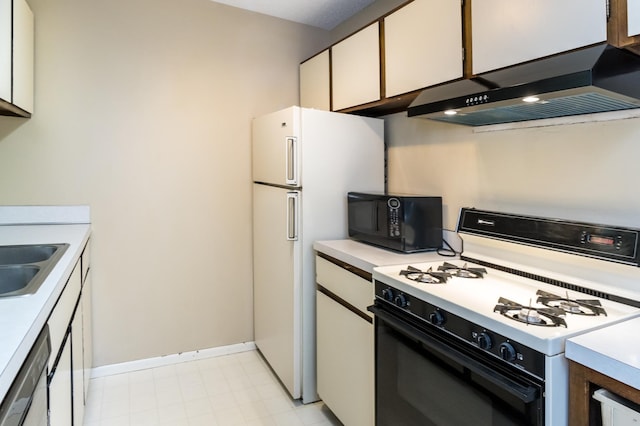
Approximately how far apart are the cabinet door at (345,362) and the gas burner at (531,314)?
2.23 ft

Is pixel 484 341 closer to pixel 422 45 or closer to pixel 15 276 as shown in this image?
pixel 422 45

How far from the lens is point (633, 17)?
1.15 metres

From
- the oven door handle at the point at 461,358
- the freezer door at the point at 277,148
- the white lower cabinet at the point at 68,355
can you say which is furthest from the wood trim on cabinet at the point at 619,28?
the white lower cabinet at the point at 68,355

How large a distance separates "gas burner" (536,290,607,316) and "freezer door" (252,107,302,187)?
135 centimetres

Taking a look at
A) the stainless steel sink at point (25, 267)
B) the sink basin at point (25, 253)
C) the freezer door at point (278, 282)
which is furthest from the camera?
the freezer door at point (278, 282)

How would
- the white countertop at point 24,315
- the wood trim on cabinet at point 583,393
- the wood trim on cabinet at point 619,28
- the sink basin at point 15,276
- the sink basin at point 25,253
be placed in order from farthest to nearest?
the sink basin at point 25,253
the sink basin at point 15,276
the wood trim on cabinet at point 619,28
the wood trim on cabinet at point 583,393
the white countertop at point 24,315

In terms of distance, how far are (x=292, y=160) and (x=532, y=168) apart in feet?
3.93

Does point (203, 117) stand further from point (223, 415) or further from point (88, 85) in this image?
point (223, 415)

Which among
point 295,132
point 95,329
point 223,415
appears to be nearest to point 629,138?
point 295,132

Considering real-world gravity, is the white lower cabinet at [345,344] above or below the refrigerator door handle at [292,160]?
below

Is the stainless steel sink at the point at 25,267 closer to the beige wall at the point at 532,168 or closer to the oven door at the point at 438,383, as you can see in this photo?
A: the oven door at the point at 438,383

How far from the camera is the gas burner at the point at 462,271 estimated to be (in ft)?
5.34

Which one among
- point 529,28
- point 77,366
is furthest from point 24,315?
point 529,28

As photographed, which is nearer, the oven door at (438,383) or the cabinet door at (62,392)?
the oven door at (438,383)
